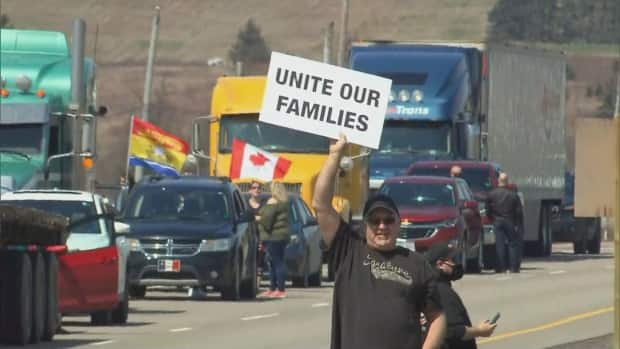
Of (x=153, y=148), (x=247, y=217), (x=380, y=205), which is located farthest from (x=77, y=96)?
(x=380, y=205)

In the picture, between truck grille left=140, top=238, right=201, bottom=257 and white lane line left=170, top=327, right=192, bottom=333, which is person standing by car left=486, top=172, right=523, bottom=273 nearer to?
truck grille left=140, top=238, right=201, bottom=257

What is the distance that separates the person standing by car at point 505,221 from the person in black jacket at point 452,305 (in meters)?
24.3

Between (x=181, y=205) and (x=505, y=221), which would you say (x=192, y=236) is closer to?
(x=181, y=205)

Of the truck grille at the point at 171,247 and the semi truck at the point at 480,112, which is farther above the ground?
the semi truck at the point at 480,112

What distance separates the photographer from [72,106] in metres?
29.7

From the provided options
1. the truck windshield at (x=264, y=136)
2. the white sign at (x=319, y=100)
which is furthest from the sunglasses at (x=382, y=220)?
the truck windshield at (x=264, y=136)

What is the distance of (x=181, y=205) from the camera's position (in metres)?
28.7

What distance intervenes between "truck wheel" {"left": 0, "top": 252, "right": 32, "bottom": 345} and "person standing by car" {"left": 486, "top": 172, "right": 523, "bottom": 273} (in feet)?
52.6

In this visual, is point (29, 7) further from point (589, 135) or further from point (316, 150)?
point (589, 135)

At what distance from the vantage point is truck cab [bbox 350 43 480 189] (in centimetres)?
3769

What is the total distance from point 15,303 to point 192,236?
23.8ft

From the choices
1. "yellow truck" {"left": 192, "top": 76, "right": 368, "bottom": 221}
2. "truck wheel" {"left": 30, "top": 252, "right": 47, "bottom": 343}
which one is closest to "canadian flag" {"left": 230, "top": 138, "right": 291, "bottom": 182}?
"yellow truck" {"left": 192, "top": 76, "right": 368, "bottom": 221}

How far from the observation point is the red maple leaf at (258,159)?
3462 centimetres

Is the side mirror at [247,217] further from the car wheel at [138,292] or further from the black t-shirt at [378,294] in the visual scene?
the black t-shirt at [378,294]
